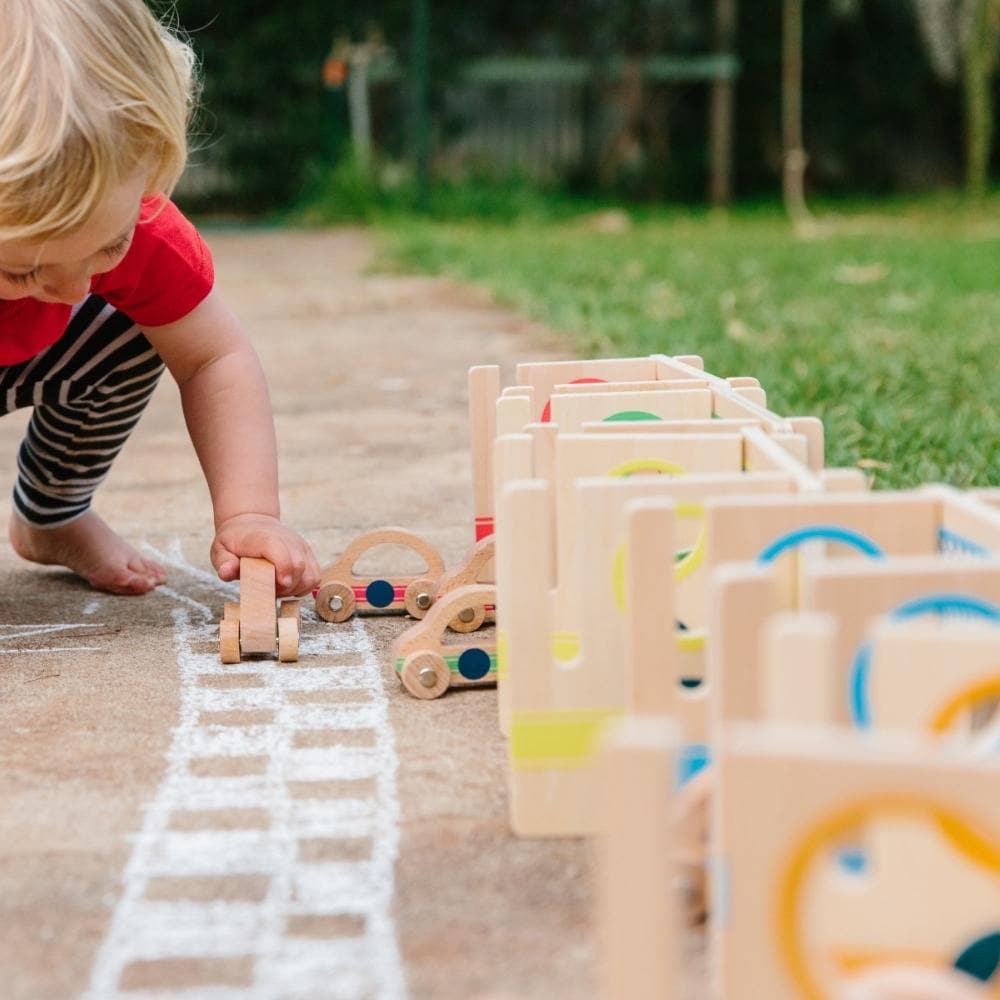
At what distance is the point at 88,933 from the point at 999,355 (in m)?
3.22

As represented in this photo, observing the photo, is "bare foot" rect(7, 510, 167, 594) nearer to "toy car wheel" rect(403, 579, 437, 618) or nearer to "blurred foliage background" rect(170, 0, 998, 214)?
"toy car wheel" rect(403, 579, 437, 618)

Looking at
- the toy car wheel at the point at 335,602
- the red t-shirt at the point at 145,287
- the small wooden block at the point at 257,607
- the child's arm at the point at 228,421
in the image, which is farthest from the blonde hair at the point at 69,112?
the toy car wheel at the point at 335,602

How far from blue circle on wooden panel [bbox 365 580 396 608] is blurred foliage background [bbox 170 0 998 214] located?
7783 mm

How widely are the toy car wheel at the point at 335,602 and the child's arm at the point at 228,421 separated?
2.4 inches

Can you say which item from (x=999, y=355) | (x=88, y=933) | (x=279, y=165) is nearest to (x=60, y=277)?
(x=88, y=933)

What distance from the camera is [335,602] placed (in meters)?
2.18

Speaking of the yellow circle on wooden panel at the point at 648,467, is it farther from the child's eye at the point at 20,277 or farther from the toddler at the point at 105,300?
the child's eye at the point at 20,277

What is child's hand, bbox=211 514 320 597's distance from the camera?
208 cm

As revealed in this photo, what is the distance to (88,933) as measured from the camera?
4.09 feet

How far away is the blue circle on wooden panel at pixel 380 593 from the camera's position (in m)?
2.19

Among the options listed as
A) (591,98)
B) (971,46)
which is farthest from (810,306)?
(591,98)

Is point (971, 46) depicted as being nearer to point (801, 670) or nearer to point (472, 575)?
point (472, 575)

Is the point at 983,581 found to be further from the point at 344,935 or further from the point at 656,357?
the point at 656,357

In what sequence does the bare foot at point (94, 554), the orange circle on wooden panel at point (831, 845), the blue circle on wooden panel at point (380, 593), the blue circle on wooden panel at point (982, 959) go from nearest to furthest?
1. the orange circle on wooden panel at point (831, 845)
2. the blue circle on wooden panel at point (982, 959)
3. the blue circle on wooden panel at point (380, 593)
4. the bare foot at point (94, 554)
